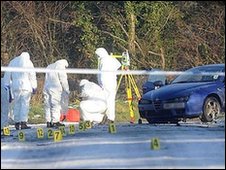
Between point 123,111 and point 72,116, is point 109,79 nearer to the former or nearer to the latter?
point 72,116

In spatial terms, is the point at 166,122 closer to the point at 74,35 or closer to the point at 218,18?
the point at 218,18

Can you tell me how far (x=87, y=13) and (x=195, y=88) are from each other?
45.9 feet

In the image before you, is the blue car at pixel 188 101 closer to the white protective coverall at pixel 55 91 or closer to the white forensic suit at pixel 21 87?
the white protective coverall at pixel 55 91

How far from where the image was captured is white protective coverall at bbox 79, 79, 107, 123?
62.9 feet

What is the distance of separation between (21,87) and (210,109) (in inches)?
175

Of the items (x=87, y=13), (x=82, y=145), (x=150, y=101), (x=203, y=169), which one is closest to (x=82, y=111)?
(x=150, y=101)

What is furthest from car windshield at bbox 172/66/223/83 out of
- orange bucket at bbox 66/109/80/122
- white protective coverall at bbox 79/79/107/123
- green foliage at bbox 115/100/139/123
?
green foliage at bbox 115/100/139/123

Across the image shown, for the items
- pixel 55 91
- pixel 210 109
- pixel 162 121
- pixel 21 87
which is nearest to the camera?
pixel 210 109

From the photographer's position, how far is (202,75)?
18.1m

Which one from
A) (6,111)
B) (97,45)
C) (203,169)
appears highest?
(97,45)

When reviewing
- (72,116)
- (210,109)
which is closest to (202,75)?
(210,109)

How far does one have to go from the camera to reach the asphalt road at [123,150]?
10.4 metres

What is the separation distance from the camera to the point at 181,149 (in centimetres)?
1166

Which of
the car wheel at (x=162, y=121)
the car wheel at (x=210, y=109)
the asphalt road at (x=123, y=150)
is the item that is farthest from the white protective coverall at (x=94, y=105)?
the asphalt road at (x=123, y=150)
